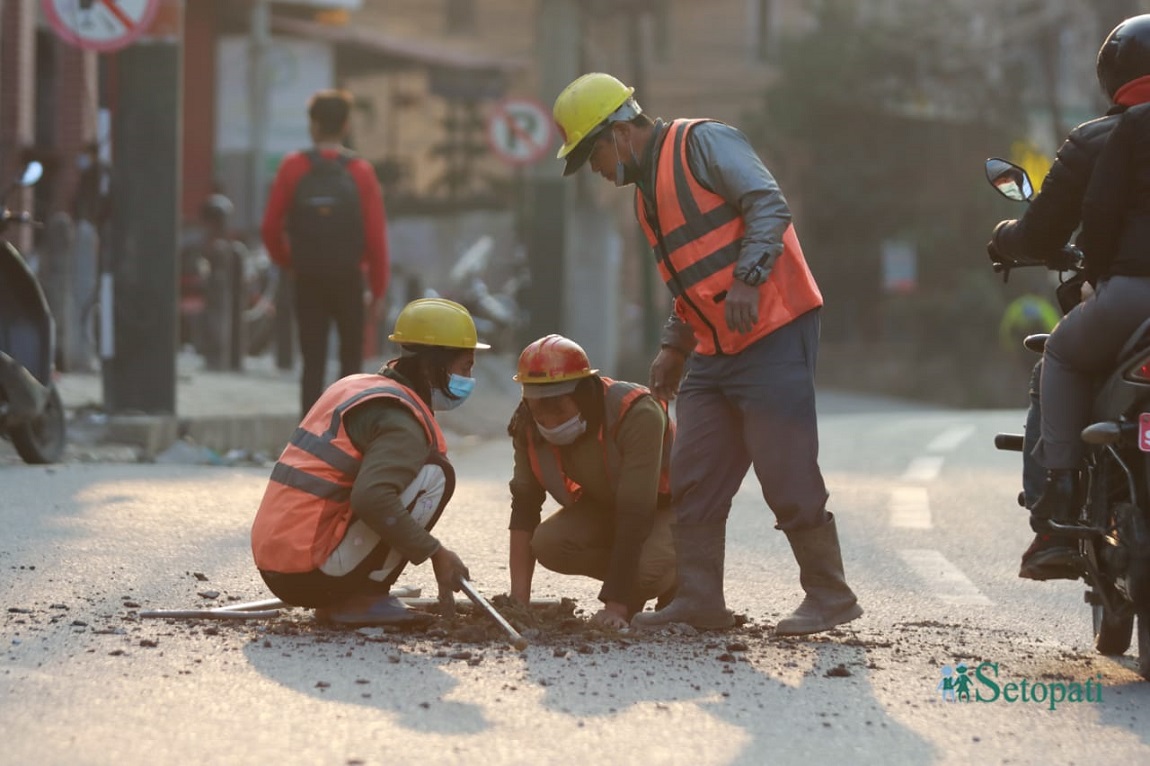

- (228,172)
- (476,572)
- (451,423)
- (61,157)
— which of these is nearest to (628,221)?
(228,172)

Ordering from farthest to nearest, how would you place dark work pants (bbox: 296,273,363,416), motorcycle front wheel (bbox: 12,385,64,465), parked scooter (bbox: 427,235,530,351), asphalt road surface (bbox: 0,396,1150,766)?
parked scooter (bbox: 427,235,530,351)
dark work pants (bbox: 296,273,363,416)
motorcycle front wheel (bbox: 12,385,64,465)
asphalt road surface (bbox: 0,396,1150,766)

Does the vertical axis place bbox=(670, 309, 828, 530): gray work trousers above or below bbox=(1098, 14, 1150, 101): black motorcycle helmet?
below

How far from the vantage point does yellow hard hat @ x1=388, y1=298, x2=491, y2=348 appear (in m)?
6.49

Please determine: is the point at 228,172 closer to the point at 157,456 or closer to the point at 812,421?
the point at 157,456

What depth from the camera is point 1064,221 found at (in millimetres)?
6145

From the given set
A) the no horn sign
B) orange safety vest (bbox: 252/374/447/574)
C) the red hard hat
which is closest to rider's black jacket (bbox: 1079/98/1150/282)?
the red hard hat

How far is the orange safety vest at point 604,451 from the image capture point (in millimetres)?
6758

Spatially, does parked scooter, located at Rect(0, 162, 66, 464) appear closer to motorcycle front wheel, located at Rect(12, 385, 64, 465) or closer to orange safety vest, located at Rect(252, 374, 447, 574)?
motorcycle front wheel, located at Rect(12, 385, 64, 465)

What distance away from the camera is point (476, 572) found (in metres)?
8.16

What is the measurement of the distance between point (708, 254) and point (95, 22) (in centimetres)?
783

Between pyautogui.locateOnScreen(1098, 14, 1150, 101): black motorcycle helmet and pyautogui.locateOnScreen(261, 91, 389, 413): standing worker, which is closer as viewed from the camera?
pyautogui.locateOnScreen(1098, 14, 1150, 101): black motorcycle helmet

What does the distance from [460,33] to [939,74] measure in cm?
1368

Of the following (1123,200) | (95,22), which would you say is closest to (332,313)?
(95,22)

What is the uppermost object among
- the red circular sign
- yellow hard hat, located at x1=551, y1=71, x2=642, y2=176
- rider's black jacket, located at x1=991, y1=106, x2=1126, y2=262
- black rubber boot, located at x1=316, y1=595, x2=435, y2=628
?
the red circular sign
